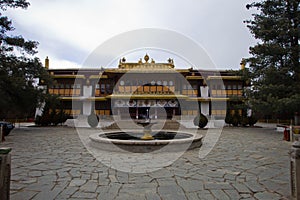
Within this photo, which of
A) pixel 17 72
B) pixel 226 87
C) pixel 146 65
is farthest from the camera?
pixel 226 87

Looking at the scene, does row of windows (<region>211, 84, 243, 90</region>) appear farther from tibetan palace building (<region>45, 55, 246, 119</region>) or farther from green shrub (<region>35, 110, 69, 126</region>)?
green shrub (<region>35, 110, 69, 126</region>)

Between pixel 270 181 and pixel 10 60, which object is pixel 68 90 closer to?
pixel 10 60

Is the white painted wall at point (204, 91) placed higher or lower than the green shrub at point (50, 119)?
higher

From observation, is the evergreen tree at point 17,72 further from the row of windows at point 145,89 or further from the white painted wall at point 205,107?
the white painted wall at point 205,107

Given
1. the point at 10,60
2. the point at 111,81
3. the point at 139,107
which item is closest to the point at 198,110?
the point at 139,107

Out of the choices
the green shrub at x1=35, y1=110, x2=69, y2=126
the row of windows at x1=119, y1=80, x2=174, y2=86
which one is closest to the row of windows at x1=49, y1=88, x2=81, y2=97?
the row of windows at x1=119, y1=80, x2=174, y2=86

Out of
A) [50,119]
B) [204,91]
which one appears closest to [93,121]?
[50,119]

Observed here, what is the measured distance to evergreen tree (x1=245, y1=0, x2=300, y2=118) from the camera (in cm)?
1375

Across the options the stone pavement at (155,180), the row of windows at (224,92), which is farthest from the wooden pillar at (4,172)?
the row of windows at (224,92)

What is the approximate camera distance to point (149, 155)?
6.79m

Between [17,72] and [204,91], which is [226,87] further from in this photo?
[17,72]

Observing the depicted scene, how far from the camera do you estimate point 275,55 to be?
15000 mm

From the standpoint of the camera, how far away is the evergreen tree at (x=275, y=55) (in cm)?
1375

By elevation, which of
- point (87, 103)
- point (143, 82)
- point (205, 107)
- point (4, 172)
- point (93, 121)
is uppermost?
point (143, 82)
